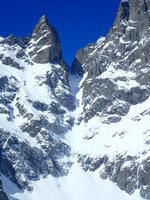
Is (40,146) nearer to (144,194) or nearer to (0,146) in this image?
(0,146)

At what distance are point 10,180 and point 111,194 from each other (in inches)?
1103

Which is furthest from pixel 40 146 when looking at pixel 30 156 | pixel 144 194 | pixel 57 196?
pixel 144 194

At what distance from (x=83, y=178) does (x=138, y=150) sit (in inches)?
697

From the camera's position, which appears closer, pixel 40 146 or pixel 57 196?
pixel 57 196

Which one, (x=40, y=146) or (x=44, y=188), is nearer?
(x=44, y=188)

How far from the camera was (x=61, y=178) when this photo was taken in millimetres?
194375

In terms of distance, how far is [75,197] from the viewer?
614 feet

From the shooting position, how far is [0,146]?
189875 millimetres

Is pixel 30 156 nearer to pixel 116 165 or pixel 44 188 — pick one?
pixel 44 188

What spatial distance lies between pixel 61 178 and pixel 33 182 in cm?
1058

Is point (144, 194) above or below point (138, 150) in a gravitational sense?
below

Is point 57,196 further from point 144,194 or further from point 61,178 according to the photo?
point 144,194

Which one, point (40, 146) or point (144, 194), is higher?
point (40, 146)

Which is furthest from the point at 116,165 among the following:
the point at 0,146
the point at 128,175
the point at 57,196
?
the point at 0,146
